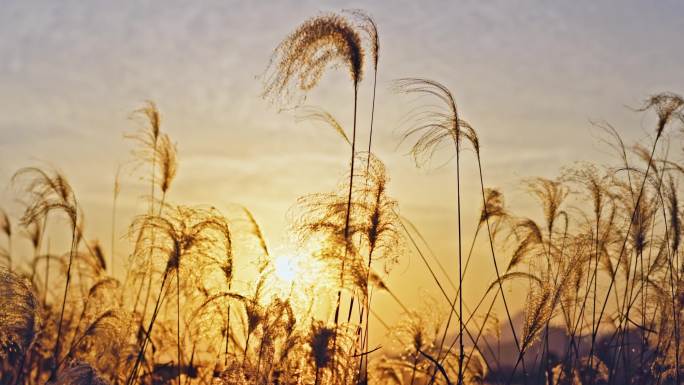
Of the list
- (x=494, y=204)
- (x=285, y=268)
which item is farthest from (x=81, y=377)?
(x=494, y=204)

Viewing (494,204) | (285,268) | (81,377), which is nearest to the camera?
(81,377)

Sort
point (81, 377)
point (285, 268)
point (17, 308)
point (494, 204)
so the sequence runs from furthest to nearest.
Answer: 1. point (494, 204)
2. point (17, 308)
3. point (285, 268)
4. point (81, 377)

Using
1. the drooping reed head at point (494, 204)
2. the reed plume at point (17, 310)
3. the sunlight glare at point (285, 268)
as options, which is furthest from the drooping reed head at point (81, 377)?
the drooping reed head at point (494, 204)

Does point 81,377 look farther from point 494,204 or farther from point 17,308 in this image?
point 494,204

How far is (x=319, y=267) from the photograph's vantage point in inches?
195

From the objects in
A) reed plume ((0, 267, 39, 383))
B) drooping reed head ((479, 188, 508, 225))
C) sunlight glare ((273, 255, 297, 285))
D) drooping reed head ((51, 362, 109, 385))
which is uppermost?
drooping reed head ((479, 188, 508, 225))

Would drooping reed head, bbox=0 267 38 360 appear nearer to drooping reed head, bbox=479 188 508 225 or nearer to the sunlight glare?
the sunlight glare

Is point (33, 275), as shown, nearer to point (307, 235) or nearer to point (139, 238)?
point (139, 238)

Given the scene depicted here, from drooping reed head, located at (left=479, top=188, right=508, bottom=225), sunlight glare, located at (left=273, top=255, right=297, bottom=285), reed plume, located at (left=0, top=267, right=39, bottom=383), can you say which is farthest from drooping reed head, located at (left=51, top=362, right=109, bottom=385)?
drooping reed head, located at (left=479, top=188, right=508, bottom=225)

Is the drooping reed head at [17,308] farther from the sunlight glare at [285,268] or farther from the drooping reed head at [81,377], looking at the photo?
the sunlight glare at [285,268]

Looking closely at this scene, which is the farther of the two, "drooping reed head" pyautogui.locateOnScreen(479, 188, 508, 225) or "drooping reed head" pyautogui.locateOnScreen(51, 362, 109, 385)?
"drooping reed head" pyautogui.locateOnScreen(479, 188, 508, 225)

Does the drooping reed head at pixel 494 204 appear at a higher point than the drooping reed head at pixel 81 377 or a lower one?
higher

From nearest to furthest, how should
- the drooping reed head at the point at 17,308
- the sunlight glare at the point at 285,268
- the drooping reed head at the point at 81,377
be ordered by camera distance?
the drooping reed head at the point at 81,377 < the sunlight glare at the point at 285,268 < the drooping reed head at the point at 17,308

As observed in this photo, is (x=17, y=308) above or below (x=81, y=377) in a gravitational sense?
above
